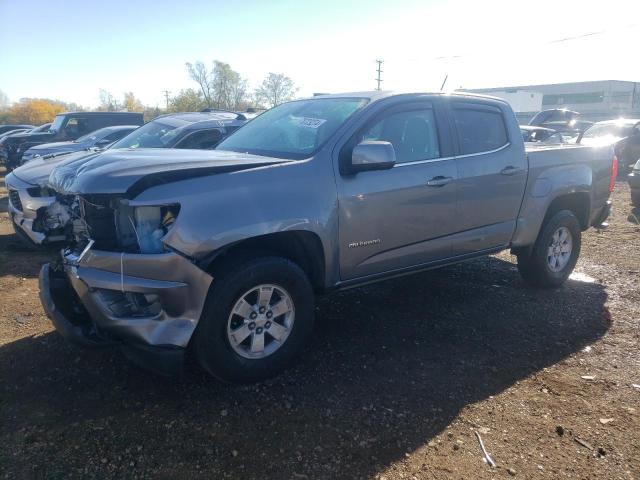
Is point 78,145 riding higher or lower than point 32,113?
lower

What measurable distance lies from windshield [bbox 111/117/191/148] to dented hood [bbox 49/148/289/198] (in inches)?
134

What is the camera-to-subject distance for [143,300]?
2984 mm

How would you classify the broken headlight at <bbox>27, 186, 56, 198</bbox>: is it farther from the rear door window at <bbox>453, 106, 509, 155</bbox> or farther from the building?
the building

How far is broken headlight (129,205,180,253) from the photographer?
2914 mm

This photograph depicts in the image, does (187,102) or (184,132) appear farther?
(187,102)

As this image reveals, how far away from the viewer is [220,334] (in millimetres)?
3059

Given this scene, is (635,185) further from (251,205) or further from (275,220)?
(251,205)

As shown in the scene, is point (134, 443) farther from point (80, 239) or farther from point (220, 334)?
point (80, 239)

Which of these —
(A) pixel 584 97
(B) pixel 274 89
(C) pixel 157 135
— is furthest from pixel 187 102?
(A) pixel 584 97

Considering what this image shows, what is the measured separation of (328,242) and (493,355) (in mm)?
1586

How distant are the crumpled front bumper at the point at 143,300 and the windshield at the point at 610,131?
15.7 meters

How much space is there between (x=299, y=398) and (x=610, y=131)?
15.9 meters

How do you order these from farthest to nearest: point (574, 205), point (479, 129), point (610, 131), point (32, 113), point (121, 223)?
point (32, 113) → point (610, 131) → point (574, 205) → point (479, 129) → point (121, 223)

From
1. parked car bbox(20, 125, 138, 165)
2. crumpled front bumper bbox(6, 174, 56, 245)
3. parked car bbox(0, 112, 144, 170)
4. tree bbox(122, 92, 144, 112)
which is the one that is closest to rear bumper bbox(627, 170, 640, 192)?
crumpled front bumper bbox(6, 174, 56, 245)
